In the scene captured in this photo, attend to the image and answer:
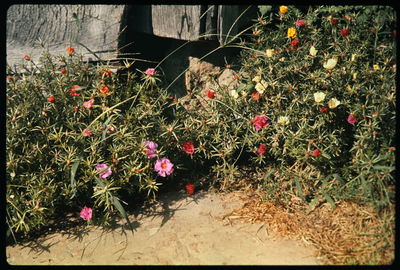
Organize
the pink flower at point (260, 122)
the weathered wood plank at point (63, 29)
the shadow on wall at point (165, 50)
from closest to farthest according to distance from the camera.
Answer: the pink flower at point (260, 122) < the weathered wood plank at point (63, 29) < the shadow on wall at point (165, 50)

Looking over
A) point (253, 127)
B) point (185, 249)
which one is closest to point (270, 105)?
point (253, 127)

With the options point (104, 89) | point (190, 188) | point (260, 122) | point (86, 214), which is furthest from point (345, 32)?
point (86, 214)

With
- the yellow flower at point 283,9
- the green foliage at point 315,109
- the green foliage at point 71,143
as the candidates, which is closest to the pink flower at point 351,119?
the green foliage at point 315,109

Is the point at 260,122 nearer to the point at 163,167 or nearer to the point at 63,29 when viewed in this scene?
the point at 163,167

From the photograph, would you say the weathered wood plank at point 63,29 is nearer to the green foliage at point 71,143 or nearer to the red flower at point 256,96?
the green foliage at point 71,143

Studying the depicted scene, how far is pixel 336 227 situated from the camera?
2.77 meters

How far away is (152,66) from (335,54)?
67.7 inches

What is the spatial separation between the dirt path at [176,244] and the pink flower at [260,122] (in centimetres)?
60

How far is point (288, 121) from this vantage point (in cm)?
313

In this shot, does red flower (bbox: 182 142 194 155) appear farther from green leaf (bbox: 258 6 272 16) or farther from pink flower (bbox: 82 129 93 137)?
green leaf (bbox: 258 6 272 16)

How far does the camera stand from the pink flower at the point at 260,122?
319 centimetres

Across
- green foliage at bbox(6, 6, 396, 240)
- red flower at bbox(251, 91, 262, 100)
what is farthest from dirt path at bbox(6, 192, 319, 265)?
red flower at bbox(251, 91, 262, 100)

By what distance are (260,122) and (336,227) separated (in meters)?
0.92
